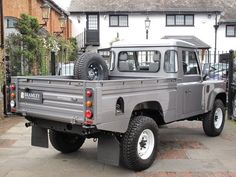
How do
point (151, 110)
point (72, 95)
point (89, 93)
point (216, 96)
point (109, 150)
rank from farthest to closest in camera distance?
1. point (216, 96)
2. point (151, 110)
3. point (109, 150)
4. point (72, 95)
5. point (89, 93)

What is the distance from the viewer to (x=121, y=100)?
5734 millimetres

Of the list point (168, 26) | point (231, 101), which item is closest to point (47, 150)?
point (231, 101)

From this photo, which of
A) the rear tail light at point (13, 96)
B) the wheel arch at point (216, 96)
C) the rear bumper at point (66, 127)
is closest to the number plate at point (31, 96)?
the rear tail light at point (13, 96)

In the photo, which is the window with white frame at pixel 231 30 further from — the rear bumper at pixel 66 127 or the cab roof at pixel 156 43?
the rear bumper at pixel 66 127

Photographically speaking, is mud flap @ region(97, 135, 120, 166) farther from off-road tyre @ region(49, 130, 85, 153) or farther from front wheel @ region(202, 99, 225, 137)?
front wheel @ region(202, 99, 225, 137)

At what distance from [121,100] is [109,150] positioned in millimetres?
789

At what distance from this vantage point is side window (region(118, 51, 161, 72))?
7.56 meters

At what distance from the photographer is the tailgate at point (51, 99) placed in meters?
5.50

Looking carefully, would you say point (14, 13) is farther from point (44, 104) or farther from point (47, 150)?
point (44, 104)

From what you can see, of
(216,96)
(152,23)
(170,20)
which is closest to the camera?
(216,96)

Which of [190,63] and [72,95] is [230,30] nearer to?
[190,63]

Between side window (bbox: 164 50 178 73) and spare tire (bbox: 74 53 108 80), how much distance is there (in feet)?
4.11

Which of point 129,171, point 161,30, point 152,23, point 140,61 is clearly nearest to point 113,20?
point 152,23

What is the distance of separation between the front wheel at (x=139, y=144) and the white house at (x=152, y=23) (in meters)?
26.0
